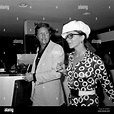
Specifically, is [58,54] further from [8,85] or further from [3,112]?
[3,112]

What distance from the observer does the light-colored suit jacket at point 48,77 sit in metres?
1.16

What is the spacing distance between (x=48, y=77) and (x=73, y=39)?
45 cm

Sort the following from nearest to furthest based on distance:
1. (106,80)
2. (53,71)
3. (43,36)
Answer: (106,80) < (53,71) < (43,36)

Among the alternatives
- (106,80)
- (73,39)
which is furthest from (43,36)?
(106,80)

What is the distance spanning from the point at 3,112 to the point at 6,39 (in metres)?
7.59

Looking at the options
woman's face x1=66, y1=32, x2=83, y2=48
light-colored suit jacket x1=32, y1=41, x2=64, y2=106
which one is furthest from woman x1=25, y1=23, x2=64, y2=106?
woman's face x1=66, y1=32, x2=83, y2=48

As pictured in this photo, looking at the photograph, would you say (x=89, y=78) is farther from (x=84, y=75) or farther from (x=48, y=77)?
(x=48, y=77)

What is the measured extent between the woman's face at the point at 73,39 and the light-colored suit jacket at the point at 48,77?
0.40m

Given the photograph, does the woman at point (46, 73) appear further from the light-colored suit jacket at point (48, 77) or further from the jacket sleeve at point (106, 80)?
the jacket sleeve at point (106, 80)

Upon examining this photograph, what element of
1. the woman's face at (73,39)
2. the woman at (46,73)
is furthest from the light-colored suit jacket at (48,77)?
the woman's face at (73,39)

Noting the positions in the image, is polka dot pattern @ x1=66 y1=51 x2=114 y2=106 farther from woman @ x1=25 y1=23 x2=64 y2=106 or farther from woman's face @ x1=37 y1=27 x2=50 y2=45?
woman's face @ x1=37 y1=27 x2=50 y2=45

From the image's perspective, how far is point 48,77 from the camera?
3.77 feet

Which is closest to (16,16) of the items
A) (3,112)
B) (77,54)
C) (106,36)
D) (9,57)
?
A: (106,36)

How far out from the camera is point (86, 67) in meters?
0.73
